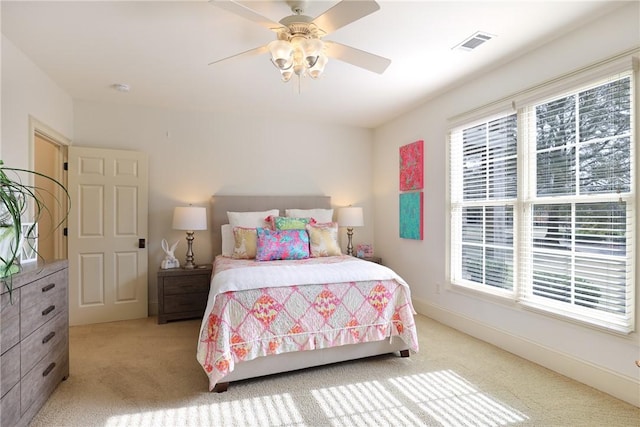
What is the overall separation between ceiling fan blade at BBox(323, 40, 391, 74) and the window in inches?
55.1

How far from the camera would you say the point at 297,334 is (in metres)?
2.41

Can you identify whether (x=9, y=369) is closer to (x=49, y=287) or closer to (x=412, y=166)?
(x=49, y=287)

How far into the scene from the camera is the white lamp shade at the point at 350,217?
4.51 m

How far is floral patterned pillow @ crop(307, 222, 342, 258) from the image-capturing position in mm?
3797

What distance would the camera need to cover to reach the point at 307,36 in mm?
2098

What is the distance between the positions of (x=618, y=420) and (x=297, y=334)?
2.01 metres

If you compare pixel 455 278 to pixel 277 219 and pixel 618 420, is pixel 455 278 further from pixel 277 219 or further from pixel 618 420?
pixel 277 219

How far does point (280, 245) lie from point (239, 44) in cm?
196

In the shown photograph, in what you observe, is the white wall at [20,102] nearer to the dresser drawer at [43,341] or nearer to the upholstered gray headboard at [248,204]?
the dresser drawer at [43,341]

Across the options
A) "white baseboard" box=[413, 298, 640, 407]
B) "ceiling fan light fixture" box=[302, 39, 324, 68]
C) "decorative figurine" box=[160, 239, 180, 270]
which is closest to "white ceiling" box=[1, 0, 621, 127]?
"ceiling fan light fixture" box=[302, 39, 324, 68]

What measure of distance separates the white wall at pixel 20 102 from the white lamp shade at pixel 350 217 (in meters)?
3.34

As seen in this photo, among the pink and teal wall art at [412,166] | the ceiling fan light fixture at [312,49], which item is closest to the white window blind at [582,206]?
the pink and teal wall art at [412,166]

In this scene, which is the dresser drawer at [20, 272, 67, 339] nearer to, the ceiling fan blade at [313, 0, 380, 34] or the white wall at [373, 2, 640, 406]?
the ceiling fan blade at [313, 0, 380, 34]

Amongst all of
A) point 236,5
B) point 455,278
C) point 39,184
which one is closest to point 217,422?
point 236,5
